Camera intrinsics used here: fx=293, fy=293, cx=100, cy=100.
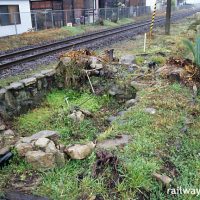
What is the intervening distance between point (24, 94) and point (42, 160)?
10.3ft

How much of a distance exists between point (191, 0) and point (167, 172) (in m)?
96.9

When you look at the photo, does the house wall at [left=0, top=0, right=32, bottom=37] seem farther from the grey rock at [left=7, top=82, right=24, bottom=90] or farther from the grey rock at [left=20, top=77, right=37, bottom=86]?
the grey rock at [left=7, top=82, right=24, bottom=90]

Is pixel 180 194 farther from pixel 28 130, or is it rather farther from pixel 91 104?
pixel 91 104

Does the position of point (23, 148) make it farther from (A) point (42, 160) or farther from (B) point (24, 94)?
(B) point (24, 94)

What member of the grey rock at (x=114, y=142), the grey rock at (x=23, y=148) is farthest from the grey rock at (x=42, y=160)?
the grey rock at (x=114, y=142)

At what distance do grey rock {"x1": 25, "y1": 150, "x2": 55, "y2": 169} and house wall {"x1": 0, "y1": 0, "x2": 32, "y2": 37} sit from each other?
636 inches

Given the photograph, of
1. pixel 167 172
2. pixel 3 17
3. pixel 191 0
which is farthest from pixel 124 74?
pixel 191 0

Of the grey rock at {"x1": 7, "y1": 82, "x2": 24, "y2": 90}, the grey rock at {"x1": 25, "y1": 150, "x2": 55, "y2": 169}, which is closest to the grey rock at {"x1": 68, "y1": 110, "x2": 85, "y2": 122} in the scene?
the grey rock at {"x1": 7, "y1": 82, "x2": 24, "y2": 90}

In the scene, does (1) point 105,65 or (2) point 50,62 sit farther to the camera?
(2) point 50,62

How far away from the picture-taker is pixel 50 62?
11.2 metres

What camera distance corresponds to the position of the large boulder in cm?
419

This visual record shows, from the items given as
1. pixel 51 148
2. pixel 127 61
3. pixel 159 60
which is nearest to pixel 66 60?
pixel 127 61

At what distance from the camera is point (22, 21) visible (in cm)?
2052

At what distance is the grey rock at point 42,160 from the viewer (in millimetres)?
4031
